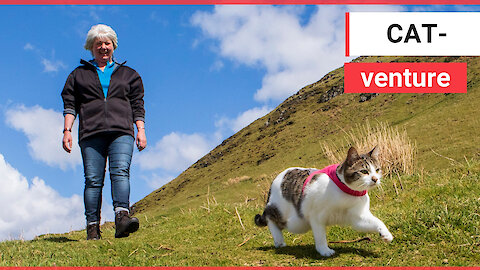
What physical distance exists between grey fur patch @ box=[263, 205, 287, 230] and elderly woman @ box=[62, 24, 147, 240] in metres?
2.46

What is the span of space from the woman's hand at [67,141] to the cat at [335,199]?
12.9 ft

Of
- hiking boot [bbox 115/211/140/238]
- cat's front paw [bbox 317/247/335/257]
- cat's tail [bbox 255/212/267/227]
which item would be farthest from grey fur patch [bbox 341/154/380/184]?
hiking boot [bbox 115/211/140/238]

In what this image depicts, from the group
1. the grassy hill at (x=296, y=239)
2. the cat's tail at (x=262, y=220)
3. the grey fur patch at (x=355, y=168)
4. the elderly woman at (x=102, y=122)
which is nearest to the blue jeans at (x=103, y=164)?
the elderly woman at (x=102, y=122)

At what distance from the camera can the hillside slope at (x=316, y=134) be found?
34906 mm

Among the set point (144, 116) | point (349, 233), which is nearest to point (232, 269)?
point (349, 233)

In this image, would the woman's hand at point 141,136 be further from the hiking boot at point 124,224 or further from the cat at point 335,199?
the cat at point 335,199

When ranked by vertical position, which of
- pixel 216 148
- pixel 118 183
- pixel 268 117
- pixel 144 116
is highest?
pixel 268 117

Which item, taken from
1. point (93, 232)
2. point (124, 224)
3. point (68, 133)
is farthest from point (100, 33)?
point (93, 232)

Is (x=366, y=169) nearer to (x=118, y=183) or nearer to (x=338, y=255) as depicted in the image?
(x=338, y=255)

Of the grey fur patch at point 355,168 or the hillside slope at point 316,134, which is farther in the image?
the hillside slope at point 316,134

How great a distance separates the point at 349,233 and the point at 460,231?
154 centimetres

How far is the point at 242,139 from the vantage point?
98.2 meters

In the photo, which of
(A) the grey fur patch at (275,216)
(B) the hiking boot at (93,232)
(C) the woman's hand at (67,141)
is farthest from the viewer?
(B) the hiking boot at (93,232)

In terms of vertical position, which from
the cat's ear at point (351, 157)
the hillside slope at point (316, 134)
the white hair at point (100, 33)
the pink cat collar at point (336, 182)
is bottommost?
the pink cat collar at point (336, 182)
